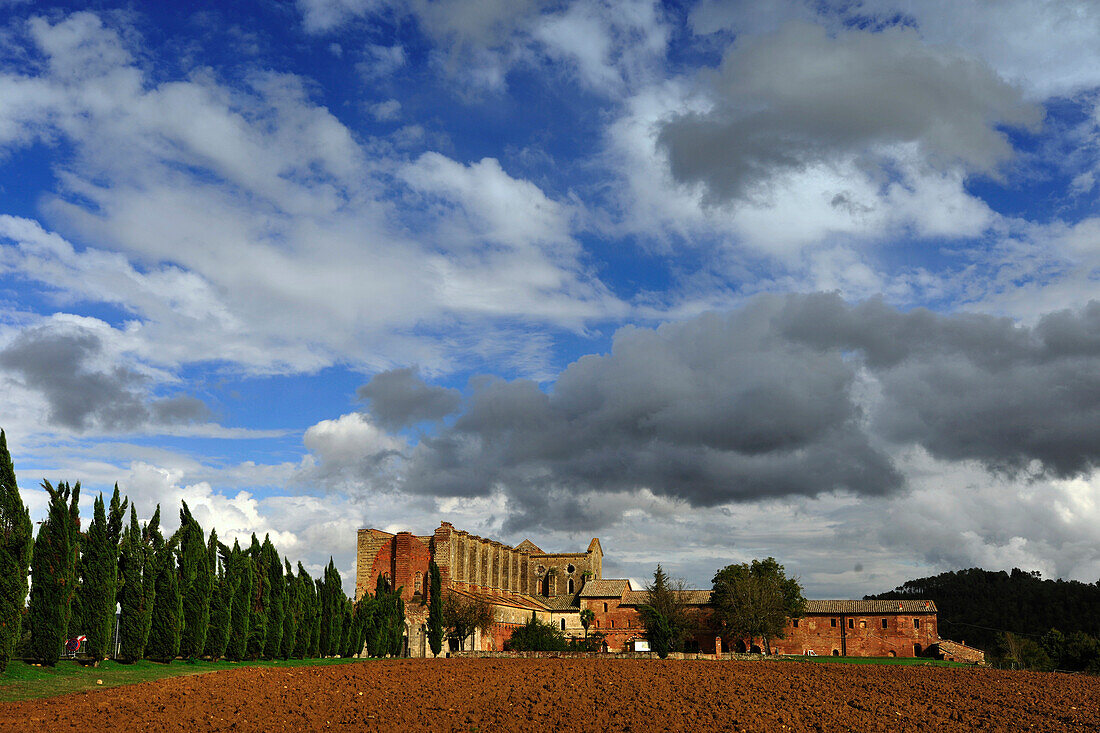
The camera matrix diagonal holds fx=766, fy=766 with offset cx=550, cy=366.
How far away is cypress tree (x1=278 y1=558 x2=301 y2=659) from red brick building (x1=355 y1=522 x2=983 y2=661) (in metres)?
10.4

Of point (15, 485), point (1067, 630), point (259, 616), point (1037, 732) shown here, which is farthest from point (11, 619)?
point (1067, 630)

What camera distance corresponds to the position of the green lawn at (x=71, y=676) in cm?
1911

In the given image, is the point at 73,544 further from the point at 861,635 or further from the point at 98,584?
the point at 861,635

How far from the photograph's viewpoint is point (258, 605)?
114ft

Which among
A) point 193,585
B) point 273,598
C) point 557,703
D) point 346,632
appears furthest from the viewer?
point 346,632

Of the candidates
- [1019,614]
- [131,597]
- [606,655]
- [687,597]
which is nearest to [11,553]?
[131,597]

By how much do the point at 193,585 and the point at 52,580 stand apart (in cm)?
741

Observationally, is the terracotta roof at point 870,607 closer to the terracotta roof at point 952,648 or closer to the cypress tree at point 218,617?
the terracotta roof at point 952,648

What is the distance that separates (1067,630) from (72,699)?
9657cm

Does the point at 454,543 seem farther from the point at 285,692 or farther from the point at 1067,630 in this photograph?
the point at 1067,630

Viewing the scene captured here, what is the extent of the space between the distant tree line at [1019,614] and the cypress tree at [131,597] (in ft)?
199

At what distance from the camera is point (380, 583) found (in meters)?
46.9

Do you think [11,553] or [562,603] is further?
[562,603]

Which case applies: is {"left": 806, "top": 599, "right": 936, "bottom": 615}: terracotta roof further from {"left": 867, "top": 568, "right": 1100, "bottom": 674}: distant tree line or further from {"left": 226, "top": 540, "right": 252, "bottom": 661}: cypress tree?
{"left": 226, "top": 540, "right": 252, "bottom": 661}: cypress tree
